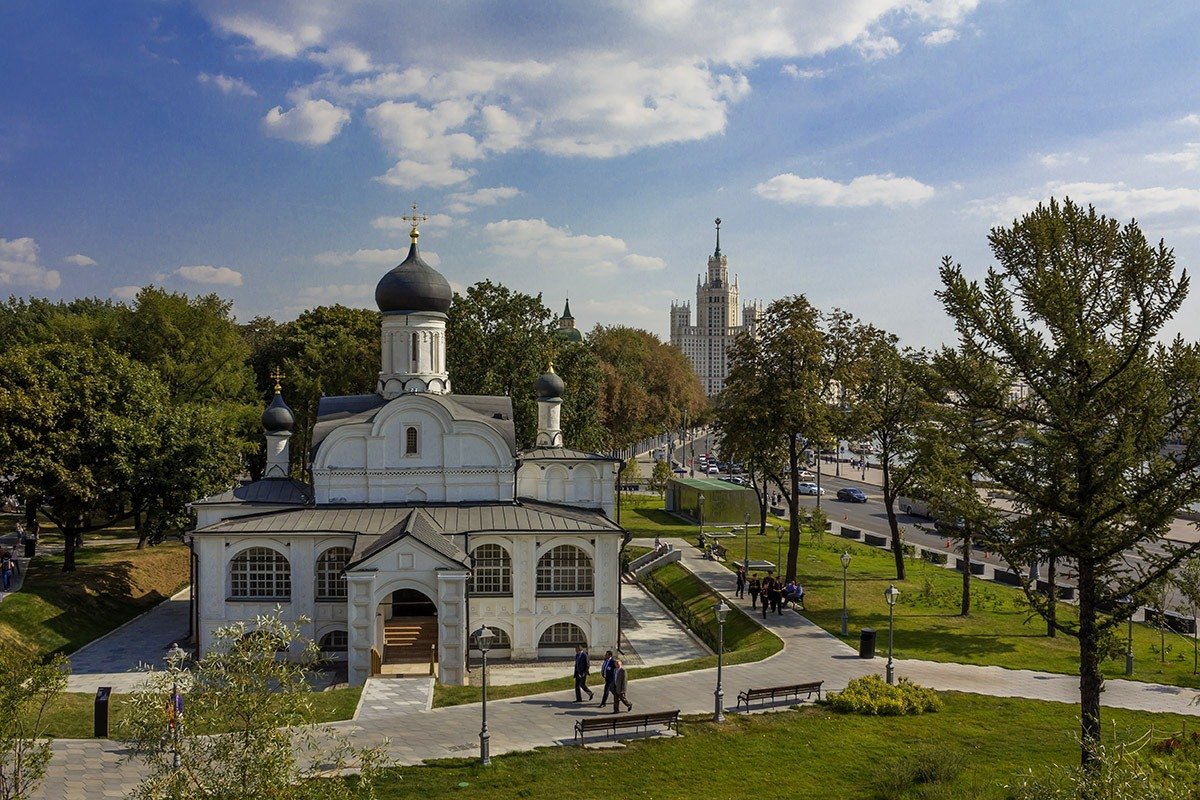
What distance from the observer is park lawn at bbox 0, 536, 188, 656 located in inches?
1100

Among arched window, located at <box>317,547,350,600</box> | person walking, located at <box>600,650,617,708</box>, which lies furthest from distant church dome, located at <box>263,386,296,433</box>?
person walking, located at <box>600,650,617,708</box>

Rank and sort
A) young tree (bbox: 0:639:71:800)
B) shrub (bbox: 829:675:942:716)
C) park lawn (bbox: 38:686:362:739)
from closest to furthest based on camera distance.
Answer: young tree (bbox: 0:639:71:800)
park lawn (bbox: 38:686:362:739)
shrub (bbox: 829:675:942:716)

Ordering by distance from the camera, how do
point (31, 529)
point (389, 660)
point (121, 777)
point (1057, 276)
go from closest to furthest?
point (1057, 276) → point (121, 777) → point (389, 660) → point (31, 529)

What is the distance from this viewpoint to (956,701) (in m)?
21.1

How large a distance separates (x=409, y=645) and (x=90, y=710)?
29.1 ft

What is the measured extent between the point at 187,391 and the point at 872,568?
3771cm

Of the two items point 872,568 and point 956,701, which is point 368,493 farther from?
point 872,568

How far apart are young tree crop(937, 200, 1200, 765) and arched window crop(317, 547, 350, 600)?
19728 millimetres

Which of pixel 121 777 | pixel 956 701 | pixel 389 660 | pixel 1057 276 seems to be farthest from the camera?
pixel 389 660

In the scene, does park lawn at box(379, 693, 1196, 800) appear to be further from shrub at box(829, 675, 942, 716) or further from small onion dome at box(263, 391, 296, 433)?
small onion dome at box(263, 391, 296, 433)

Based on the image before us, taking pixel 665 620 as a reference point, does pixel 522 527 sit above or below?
above

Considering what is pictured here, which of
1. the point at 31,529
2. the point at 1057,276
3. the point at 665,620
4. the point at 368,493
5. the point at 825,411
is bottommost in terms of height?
the point at 665,620

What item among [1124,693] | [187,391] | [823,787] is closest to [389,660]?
[823,787]

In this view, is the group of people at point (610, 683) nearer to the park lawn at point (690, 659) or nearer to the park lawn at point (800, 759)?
the park lawn at point (690, 659)
